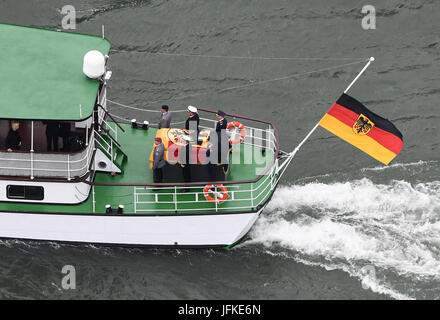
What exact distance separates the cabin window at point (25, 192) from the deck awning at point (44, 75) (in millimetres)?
2744

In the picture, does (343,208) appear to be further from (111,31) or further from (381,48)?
(111,31)

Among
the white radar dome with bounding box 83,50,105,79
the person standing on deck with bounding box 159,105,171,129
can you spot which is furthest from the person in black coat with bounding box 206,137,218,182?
the white radar dome with bounding box 83,50,105,79

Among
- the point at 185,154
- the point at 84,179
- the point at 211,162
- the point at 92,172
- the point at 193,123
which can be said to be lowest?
the point at 84,179

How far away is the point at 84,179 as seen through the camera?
29.4 meters

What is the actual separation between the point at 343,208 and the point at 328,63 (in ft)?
32.9

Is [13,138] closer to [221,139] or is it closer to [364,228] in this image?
[221,139]

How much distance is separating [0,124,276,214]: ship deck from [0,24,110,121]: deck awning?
3.02m

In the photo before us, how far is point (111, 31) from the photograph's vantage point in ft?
139

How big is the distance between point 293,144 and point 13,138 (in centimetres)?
1207

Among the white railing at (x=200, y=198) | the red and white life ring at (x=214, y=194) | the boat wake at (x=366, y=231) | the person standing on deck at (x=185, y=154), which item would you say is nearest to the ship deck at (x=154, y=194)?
the white railing at (x=200, y=198)

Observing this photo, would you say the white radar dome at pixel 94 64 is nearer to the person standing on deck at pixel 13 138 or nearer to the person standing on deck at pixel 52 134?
the person standing on deck at pixel 52 134

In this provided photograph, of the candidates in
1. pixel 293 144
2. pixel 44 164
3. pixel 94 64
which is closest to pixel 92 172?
pixel 44 164

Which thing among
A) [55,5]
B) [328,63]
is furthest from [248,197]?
[55,5]

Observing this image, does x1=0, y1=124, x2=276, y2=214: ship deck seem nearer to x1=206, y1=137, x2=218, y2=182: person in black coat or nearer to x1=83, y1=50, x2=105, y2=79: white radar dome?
x1=206, y1=137, x2=218, y2=182: person in black coat
